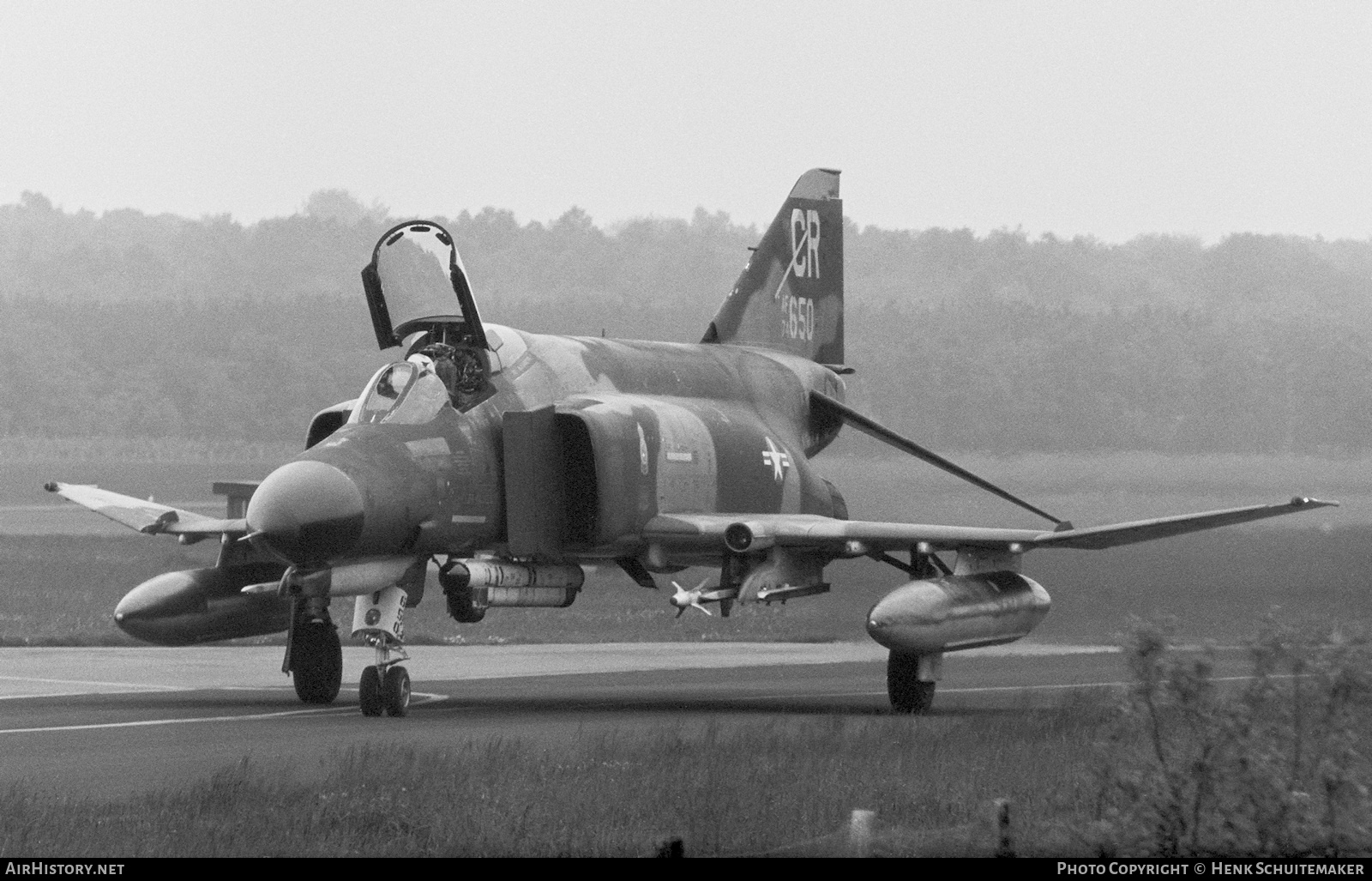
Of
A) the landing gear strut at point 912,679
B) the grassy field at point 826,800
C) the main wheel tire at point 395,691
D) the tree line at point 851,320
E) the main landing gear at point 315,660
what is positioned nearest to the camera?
the grassy field at point 826,800

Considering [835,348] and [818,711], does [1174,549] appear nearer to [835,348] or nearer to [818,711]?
[835,348]

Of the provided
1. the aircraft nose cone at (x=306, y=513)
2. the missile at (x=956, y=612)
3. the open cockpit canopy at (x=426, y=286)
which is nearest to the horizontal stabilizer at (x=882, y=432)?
the missile at (x=956, y=612)

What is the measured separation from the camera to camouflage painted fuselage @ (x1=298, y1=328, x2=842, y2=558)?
1501 centimetres

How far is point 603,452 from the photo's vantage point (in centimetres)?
1622

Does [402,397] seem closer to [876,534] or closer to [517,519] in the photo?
[517,519]

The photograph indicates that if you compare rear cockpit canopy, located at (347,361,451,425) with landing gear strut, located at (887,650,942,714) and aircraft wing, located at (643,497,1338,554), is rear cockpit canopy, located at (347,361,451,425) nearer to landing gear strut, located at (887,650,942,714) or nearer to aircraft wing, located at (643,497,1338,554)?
aircraft wing, located at (643,497,1338,554)

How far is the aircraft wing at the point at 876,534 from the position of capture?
16.6 meters

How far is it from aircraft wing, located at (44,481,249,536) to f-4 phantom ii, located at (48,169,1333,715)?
28mm

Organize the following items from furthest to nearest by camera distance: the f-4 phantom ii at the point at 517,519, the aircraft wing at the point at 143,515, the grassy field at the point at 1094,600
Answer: the grassy field at the point at 1094,600
the aircraft wing at the point at 143,515
the f-4 phantom ii at the point at 517,519

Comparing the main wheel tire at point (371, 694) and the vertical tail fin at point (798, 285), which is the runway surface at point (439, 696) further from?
the vertical tail fin at point (798, 285)

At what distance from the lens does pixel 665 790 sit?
1048cm

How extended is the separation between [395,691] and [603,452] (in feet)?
8.72

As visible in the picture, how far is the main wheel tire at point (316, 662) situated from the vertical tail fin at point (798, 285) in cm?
607

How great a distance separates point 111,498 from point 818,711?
6.99m
